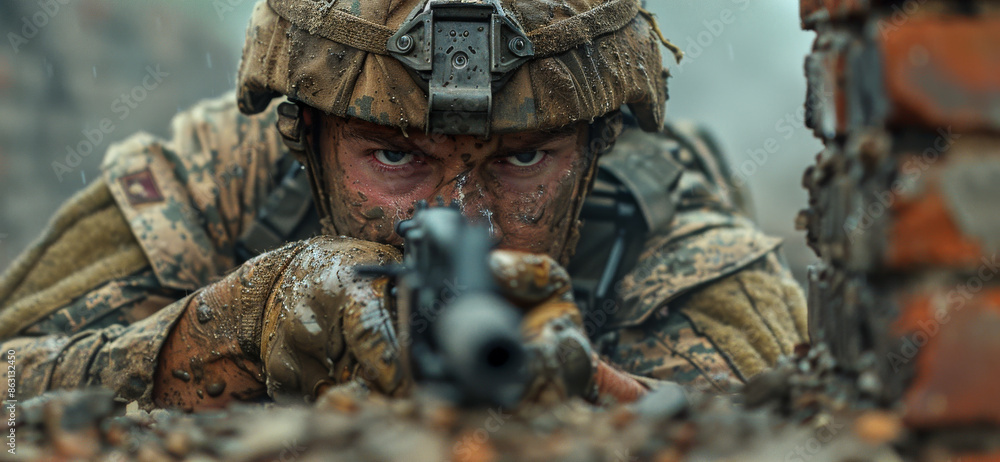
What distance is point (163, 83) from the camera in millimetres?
7688

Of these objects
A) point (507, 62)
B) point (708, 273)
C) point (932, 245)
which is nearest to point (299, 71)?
point (507, 62)

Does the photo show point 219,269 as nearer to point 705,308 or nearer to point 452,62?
point 452,62

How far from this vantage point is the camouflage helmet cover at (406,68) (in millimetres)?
1912

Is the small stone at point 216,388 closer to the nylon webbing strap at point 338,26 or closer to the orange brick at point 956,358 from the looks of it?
the nylon webbing strap at point 338,26

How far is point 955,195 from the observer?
95 cm

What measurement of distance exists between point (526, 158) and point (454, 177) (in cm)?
18

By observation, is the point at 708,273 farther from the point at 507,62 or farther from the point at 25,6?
the point at 25,6

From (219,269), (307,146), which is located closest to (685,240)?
(307,146)

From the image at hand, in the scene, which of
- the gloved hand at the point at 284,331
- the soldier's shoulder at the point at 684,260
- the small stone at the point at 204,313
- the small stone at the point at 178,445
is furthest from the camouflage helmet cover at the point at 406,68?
the small stone at the point at 178,445

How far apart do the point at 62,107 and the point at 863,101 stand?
22.4 feet

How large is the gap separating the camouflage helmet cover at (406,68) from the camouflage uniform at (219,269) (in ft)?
1.99

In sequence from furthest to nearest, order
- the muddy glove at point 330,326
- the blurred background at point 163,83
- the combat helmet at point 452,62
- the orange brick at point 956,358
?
the blurred background at point 163,83, the combat helmet at point 452,62, the muddy glove at point 330,326, the orange brick at point 956,358

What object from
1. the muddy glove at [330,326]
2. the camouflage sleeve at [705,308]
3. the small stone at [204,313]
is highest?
the muddy glove at [330,326]

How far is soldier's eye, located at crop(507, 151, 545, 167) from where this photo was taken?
2.06 metres
